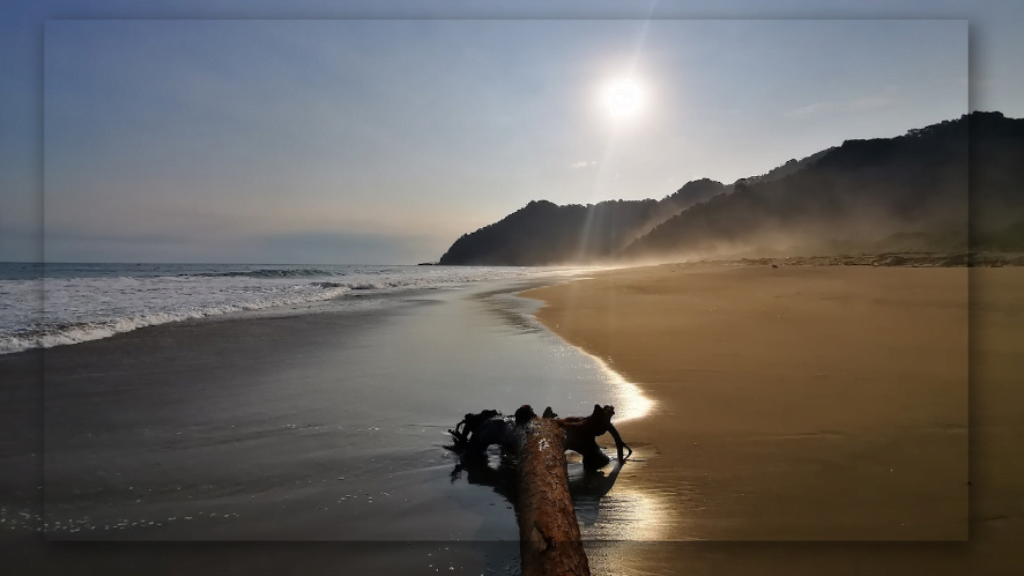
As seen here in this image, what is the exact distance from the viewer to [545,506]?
2.70 m

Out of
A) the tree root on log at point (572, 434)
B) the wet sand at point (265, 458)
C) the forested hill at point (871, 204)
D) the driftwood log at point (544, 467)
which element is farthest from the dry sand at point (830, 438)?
the forested hill at point (871, 204)

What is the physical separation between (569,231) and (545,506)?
17113 centimetres

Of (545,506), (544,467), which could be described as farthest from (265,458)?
(545,506)

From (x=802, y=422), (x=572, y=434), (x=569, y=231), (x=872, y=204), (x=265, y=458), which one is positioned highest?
(x=569, y=231)

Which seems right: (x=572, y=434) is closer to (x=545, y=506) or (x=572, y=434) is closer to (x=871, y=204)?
(x=545, y=506)

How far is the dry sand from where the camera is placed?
9.22 ft

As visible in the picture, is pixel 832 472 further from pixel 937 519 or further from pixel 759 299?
pixel 759 299

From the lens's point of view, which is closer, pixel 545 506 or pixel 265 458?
pixel 545 506

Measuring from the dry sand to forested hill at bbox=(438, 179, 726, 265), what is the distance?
315 feet

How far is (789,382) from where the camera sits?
5.96m

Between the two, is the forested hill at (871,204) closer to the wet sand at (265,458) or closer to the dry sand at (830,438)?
the dry sand at (830,438)

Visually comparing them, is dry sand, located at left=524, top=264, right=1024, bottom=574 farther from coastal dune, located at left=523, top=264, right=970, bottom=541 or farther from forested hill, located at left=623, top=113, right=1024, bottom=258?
forested hill, located at left=623, top=113, right=1024, bottom=258

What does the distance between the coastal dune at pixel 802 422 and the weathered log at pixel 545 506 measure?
1.93 feet

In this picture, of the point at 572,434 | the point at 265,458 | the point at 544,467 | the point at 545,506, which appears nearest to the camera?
the point at 545,506
